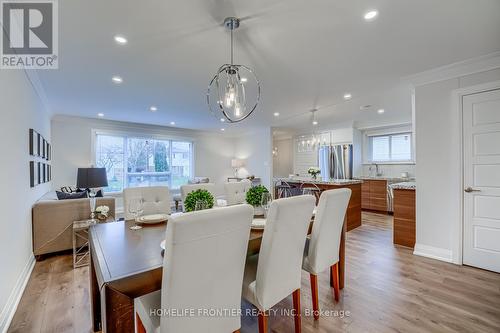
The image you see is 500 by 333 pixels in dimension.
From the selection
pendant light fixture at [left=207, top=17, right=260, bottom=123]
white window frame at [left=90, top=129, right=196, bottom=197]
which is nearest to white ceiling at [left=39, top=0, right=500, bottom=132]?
pendant light fixture at [left=207, top=17, right=260, bottom=123]

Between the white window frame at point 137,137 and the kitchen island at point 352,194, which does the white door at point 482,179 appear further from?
the white window frame at point 137,137

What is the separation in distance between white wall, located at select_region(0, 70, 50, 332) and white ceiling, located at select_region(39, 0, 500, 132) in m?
0.60

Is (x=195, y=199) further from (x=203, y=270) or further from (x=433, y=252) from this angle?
(x=433, y=252)

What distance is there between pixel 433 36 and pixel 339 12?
110 centimetres

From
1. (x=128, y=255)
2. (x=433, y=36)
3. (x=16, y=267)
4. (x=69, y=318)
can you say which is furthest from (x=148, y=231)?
(x=433, y=36)

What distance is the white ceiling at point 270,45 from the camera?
178 centimetres

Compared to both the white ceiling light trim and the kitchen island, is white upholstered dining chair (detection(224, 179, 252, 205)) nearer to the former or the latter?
the white ceiling light trim

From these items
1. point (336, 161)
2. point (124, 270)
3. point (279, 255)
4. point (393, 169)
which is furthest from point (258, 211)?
point (393, 169)

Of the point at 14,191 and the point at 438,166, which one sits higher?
the point at 438,166

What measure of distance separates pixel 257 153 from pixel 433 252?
5.14 metres

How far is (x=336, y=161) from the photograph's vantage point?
21.3ft

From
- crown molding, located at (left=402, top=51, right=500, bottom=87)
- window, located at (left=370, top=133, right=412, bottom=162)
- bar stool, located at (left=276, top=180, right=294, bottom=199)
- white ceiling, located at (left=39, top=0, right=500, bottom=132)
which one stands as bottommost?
bar stool, located at (left=276, top=180, right=294, bottom=199)

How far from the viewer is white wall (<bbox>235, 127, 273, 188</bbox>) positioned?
693cm

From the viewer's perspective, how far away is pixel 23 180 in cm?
254
